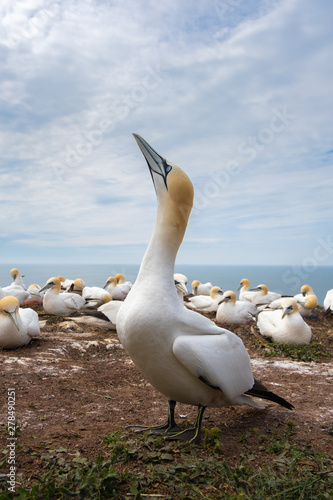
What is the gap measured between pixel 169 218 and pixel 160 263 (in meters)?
0.39

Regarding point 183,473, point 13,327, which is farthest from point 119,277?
point 183,473

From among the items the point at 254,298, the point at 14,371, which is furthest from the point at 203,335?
the point at 254,298

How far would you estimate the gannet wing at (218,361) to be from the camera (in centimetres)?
306

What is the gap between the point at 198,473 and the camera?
109 inches

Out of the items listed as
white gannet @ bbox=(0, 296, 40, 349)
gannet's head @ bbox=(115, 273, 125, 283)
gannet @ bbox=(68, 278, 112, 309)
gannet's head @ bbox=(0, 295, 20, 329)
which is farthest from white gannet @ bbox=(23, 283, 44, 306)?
gannet's head @ bbox=(0, 295, 20, 329)

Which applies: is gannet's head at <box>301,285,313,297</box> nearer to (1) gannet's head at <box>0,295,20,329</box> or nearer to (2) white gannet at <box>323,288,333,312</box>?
(2) white gannet at <box>323,288,333,312</box>

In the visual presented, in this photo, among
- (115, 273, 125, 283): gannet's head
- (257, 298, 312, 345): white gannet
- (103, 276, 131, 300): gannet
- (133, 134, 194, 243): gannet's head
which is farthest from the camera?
(115, 273, 125, 283): gannet's head

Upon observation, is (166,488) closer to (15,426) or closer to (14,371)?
(15,426)

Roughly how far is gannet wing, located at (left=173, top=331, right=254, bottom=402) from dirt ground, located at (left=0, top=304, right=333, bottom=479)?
48cm

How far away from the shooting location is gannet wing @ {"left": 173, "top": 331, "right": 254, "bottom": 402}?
3061mm

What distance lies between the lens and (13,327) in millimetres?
6973

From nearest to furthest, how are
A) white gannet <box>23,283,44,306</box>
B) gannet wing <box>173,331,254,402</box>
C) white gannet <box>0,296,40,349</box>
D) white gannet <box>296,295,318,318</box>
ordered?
gannet wing <box>173,331,254,402</box>
white gannet <box>0,296,40,349</box>
white gannet <box>296,295,318,318</box>
white gannet <box>23,283,44,306</box>

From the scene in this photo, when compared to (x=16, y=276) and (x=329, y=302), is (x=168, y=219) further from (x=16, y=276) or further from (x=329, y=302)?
(x=16, y=276)

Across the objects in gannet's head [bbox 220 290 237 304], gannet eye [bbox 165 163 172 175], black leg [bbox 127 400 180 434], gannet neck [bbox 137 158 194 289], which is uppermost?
gannet eye [bbox 165 163 172 175]
